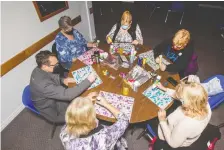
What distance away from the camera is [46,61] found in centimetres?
236

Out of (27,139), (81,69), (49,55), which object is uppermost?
(49,55)

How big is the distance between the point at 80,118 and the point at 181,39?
74.8 inches

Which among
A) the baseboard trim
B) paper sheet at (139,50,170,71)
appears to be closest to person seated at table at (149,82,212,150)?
paper sheet at (139,50,170,71)

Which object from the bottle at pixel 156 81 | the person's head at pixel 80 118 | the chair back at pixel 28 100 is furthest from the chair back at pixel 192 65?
the chair back at pixel 28 100

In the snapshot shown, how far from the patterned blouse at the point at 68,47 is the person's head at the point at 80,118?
6.11ft

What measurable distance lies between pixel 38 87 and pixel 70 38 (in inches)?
54.6

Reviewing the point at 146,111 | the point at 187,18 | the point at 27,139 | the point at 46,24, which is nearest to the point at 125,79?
the point at 146,111

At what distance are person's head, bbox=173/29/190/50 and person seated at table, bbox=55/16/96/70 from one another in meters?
1.45

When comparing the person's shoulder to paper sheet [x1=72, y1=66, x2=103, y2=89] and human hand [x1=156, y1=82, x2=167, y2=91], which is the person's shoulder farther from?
human hand [x1=156, y1=82, x2=167, y2=91]

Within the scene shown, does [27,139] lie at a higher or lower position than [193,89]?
lower

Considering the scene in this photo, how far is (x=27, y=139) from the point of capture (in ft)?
9.96

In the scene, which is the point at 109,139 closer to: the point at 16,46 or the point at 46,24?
the point at 16,46

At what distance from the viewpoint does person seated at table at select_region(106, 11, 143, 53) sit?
10.6 feet

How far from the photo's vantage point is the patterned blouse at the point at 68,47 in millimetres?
3254
